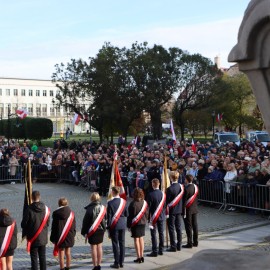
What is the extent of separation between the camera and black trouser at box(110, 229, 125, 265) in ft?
30.8

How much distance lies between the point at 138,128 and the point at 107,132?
15387mm

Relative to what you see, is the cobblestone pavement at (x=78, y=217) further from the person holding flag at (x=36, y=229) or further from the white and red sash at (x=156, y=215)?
the person holding flag at (x=36, y=229)

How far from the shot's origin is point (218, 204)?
16016 mm

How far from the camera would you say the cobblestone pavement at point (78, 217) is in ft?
34.8

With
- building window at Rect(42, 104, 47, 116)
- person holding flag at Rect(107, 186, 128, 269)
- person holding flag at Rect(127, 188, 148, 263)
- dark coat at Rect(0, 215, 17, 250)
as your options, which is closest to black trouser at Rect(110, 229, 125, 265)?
person holding flag at Rect(107, 186, 128, 269)

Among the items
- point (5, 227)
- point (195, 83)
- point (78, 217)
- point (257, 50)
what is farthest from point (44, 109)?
point (257, 50)

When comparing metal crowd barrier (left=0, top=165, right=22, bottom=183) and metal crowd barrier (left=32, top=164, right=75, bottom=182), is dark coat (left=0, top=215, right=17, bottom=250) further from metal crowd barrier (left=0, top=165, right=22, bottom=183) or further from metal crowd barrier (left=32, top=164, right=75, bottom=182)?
metal crowd barrier (left=0, top=165, right=22, bottom=183)

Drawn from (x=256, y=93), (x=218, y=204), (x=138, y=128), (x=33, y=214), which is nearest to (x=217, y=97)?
(x=138, y=128)

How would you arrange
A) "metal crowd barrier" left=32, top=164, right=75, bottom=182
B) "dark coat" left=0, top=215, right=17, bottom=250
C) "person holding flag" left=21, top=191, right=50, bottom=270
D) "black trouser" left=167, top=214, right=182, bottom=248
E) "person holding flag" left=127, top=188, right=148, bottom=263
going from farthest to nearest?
"metal crowd barrier" left=32, top=164, right=75, bottom=182 → "black trouser" left=167, top=214, right=182, bottom=248 → "person holding flag" left=127, top=188, right=148, bottom=263 → "person holding flag" left=21, top=191, right=50, bottom=270 → "dark coat" left=0, top=215, right=17, bottom=250

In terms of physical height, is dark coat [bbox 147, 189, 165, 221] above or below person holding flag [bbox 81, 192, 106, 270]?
above

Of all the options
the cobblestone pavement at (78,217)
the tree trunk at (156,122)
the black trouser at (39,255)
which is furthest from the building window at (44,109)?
the black trouser at (39,255)

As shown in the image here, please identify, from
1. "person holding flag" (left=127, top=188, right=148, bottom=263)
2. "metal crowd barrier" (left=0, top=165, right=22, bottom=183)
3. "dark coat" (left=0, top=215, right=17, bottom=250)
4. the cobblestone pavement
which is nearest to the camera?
"dark coat" (left=0, top=215, right=17, bottom=250)

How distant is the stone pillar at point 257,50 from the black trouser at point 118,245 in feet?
16.9

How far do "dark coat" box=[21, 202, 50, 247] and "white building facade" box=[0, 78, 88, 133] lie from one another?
102887 mm
